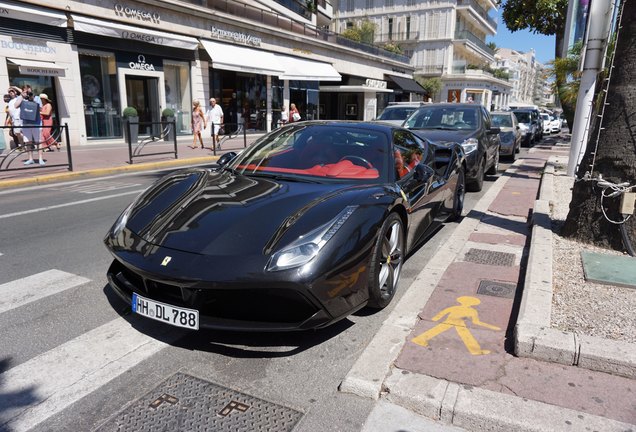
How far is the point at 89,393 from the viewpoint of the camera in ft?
8.68

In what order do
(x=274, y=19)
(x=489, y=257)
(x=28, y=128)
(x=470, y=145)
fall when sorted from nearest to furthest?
(x=489, y=257)
(x=470, y=145)
(x=28, y=128)
(x=274, y=19)

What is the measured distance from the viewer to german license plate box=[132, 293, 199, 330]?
110 inches

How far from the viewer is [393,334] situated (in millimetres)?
3193

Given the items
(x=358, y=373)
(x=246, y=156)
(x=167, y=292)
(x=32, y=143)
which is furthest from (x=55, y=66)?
(x=358, y=373)

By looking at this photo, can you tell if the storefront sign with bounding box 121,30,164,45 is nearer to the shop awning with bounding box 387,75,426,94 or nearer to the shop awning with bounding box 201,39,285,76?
the shop awning with bounding box 201,39,285,76

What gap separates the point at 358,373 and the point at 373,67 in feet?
124

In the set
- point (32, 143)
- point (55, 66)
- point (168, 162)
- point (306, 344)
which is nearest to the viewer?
point (306, 344)

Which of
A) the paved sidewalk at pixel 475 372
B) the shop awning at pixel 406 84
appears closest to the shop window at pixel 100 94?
the paved sidewalk at pixel 475 372

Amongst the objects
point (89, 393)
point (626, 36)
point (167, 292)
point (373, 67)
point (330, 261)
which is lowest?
point (89, 393)

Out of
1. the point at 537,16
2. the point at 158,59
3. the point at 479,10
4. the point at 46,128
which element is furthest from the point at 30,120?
the point at 479,10

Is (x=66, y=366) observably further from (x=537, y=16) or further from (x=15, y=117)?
(x=537, y=16)

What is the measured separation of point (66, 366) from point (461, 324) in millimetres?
2610

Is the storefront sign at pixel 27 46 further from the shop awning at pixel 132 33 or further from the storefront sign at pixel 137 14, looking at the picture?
the storefront sign at pixel 137 14

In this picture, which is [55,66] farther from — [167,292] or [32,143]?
[167,292]
